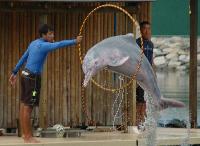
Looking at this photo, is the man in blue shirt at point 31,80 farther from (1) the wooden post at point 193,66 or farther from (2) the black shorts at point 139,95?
(1) the wooden post at point 193,66

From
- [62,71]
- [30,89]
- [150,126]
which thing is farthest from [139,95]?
[30,89]

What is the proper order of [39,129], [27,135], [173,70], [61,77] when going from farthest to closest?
1. [173,70]
2. [61,77]
3. [39,129]
4. [27,135]

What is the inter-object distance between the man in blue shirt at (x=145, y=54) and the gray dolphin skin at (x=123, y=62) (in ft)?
2.88

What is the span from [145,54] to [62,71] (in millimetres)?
1668

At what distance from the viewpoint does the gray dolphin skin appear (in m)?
13.5

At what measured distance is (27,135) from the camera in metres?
13.9

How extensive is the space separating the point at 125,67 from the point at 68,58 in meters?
2.41

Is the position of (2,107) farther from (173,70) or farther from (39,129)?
(173,70)

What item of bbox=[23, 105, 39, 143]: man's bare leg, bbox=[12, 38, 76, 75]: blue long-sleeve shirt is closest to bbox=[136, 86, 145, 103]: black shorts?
bbox=[12, 38, 76, 75]: blue long-sleeve shirt

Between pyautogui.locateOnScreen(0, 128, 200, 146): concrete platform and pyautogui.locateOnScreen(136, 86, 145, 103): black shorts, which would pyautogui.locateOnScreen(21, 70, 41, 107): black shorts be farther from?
pyautogui.locateOnScreen(136, 86, 145, 103): black shorts

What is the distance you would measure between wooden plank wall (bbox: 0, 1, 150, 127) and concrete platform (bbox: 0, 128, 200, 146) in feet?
2.91

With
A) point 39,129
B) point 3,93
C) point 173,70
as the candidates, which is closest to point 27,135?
point 39,129

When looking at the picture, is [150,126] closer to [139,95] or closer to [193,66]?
[139,95]

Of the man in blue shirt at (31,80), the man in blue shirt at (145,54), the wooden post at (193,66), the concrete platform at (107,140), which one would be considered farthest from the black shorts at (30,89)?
the wooden post at (193,66)
